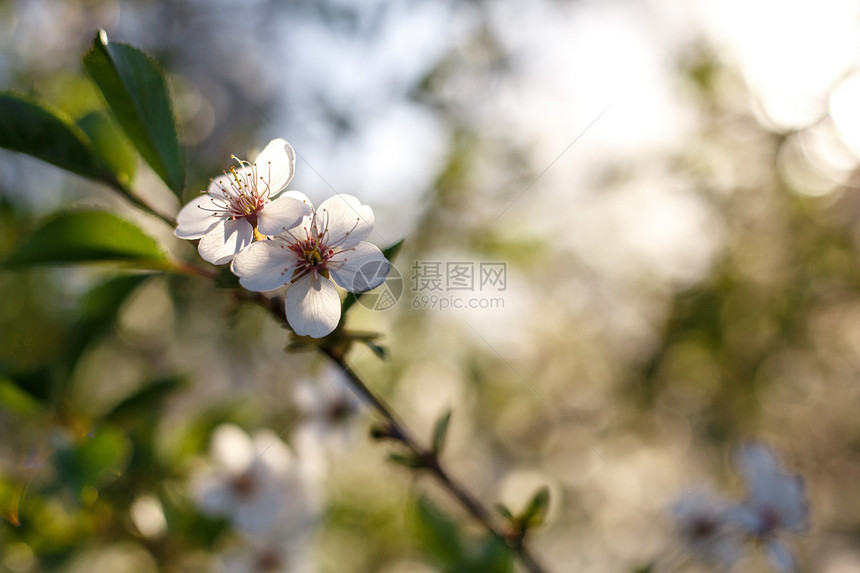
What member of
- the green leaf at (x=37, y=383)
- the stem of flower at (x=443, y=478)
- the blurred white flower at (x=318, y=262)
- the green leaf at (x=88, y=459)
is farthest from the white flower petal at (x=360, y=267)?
the green leaf at (x=37, y=383)

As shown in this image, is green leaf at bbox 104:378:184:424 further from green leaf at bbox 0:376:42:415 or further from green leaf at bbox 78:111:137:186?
green leaf at bbox 78:111:137:186

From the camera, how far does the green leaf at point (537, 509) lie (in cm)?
65

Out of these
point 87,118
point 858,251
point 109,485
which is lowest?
point 109,485

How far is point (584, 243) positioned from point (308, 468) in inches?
47.7

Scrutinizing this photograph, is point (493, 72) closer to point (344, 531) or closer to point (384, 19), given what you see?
point (384, 19)

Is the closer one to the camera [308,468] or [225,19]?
[308,468]

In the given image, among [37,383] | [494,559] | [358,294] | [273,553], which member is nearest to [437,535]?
[494,559]

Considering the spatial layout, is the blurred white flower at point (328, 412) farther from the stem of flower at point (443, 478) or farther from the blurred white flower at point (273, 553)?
the stem of flower at point (443, 478)

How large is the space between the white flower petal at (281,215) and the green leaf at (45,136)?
20 cm

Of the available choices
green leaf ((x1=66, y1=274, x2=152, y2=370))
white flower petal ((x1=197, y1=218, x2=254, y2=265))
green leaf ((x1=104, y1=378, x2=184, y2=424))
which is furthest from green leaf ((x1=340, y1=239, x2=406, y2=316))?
green leaf ((x1=104, y1=378, x2=184, y2=424))

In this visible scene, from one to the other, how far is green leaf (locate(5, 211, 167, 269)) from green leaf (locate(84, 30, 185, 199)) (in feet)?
0.21

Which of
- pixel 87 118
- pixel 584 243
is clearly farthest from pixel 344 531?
pixel 87 118

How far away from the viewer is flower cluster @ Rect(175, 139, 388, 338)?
53 centimetres

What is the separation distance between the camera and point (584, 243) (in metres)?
1.90
